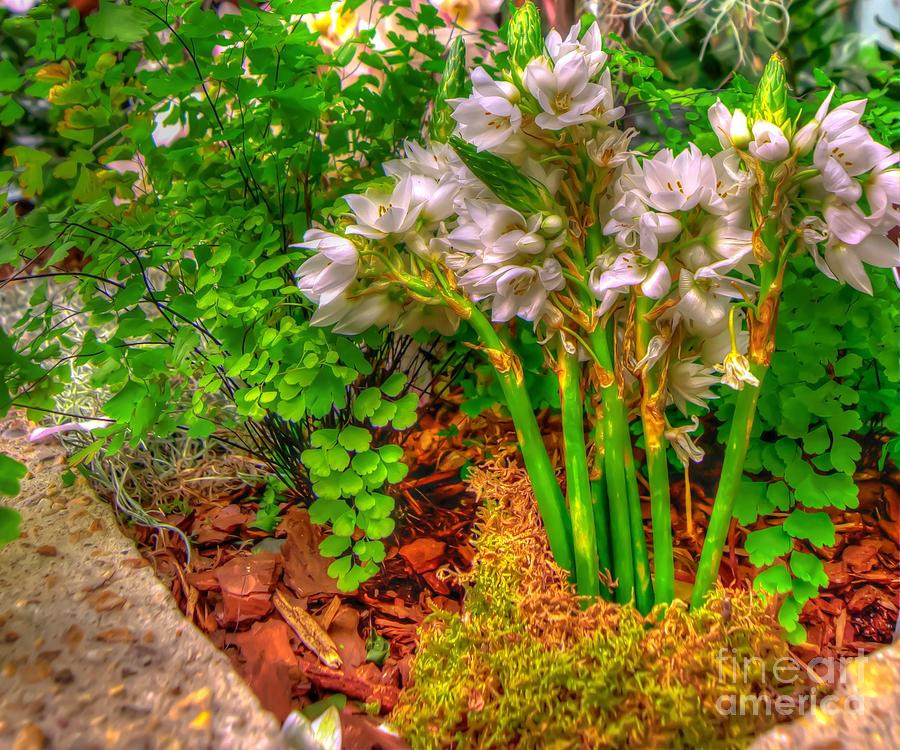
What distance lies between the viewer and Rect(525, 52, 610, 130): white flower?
2.55 feet

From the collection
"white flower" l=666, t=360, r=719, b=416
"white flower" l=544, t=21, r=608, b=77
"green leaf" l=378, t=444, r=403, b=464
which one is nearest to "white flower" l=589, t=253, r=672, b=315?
"white flower" l=666, t=360, r=719, b=416

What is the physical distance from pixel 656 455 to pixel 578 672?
276 mm

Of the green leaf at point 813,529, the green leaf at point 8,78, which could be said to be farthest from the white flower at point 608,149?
the green leaf at point 8,78

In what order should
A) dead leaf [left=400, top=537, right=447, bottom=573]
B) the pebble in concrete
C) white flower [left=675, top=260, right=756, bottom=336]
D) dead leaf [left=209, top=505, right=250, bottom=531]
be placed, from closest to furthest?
the pebble in concrete
white flower [left=675, top=260, right=756, bottom=336]
dead leaf [left=400, top=537, right=447, bottom=573]
dead leaf [left=209, top=505, right=250, bottom=531]

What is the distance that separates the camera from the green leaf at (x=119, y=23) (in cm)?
86

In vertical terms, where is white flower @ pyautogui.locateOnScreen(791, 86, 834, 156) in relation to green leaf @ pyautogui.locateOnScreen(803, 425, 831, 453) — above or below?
above

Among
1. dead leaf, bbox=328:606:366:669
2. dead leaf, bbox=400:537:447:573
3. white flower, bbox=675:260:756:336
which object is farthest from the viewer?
dead leaf, bbox=400:537:447:573

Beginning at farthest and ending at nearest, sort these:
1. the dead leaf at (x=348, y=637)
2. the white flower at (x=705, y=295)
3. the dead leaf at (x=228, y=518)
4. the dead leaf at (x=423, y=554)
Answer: the dead leaf at (x=228, y=518) < the dead leaf at (x=423, y=554) < the dead leaf at (x=348, y=637) < the white flower at (x=705, y=295)

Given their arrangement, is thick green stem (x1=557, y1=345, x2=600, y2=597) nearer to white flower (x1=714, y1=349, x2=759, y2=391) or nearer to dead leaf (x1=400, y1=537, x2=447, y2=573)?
white flower (x1=714, y1=349, x2=759, y2=391)

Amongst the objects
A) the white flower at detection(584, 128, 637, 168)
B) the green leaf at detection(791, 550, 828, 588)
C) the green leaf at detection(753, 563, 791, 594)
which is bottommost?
the green leaf at detection(753, 563, 791, 594)

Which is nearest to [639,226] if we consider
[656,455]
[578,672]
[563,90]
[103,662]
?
[563,90]

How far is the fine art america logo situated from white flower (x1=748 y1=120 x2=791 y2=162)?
0.52 meters

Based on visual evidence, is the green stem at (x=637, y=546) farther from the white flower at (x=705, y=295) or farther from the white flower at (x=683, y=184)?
the white flower at (x=683, y=184)

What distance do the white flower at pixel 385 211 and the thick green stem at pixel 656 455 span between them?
11.5 inches
